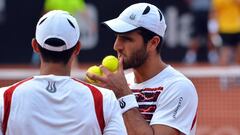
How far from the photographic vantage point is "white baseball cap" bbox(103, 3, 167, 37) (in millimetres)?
6359

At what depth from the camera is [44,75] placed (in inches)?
204

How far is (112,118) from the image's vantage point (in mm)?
5113

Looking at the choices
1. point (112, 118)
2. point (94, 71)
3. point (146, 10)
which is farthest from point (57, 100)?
point (146, 10)

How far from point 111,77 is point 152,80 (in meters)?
0.66

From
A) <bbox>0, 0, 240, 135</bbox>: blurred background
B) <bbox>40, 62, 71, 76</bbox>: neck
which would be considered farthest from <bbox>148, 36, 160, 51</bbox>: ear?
<bbox>0, 0, 240, 135</bbox>: blurred background

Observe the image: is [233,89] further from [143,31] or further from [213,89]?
[143,31]

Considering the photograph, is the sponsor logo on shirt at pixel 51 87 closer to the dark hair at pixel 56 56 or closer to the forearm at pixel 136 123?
the dark hair at pixel 56 56

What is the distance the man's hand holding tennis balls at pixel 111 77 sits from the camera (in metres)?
5.85

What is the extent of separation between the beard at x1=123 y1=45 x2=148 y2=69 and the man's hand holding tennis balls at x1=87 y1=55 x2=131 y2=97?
0.19 meters

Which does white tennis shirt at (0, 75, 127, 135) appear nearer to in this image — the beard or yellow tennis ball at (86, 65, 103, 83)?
yellow tennis ball at (86, 65, 103, 83)

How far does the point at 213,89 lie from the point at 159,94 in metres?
14.2

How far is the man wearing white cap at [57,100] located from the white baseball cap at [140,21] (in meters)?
1.16

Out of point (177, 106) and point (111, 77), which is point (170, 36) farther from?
point (111, 77)

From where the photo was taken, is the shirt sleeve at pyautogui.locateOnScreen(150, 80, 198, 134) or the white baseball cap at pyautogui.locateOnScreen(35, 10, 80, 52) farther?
the shirt sleeve at pyautogui.locateOnScreen(150, 80, 198, 134)
